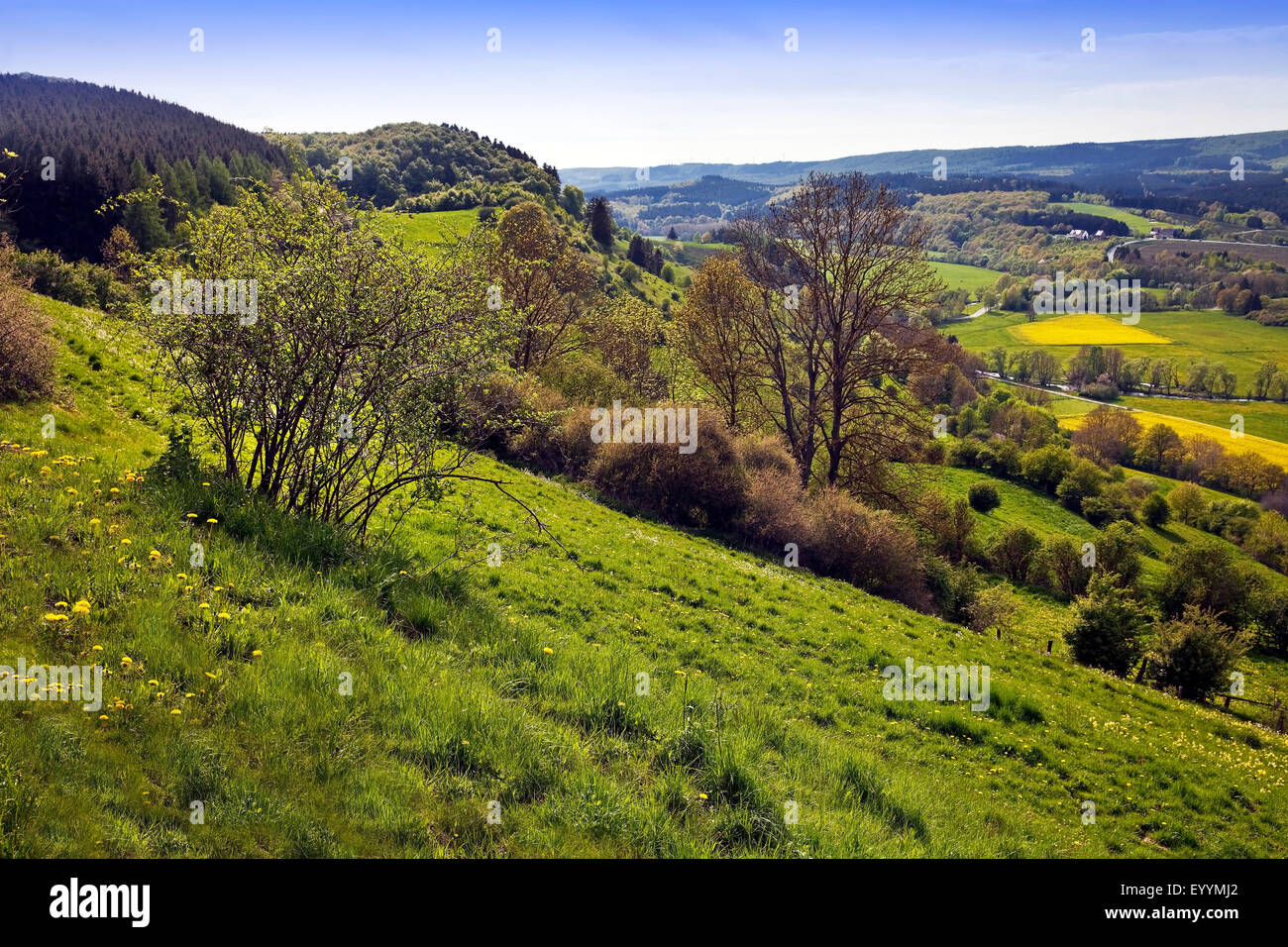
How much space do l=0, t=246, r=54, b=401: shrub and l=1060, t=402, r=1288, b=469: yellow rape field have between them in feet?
425

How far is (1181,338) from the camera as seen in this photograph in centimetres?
17200

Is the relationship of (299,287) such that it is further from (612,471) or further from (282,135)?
(612,471)

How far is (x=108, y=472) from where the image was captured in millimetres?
8984

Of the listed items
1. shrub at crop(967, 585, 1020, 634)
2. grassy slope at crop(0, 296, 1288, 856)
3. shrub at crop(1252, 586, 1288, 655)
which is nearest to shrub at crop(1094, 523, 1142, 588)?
shrub at crop(1252, 586, 1288, 655)

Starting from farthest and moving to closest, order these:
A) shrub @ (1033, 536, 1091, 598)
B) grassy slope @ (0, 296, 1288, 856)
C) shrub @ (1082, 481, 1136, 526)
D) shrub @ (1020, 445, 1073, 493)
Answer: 1. shrub @ (1020, 445, 1073, 493)
2. shrub @ (1082, 481, 1136, 526)
3. shrub @ (1033, 536, 1091, 598)
4. grassy slope @ (0, 296, 1288, 856)

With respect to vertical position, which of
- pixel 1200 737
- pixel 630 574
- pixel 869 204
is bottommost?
pixel 1200 737

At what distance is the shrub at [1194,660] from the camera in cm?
2467

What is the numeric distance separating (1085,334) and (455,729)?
218131 millimetres

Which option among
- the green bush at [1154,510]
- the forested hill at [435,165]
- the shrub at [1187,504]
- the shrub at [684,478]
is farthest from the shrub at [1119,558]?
the forested hill at [435,165]

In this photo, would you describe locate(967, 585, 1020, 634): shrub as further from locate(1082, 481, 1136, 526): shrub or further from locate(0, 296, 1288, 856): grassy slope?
locate(1082, 481, 1136, 526): shrub

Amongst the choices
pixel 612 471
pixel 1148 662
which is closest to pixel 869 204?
pixel 612 471

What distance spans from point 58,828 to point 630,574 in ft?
43.3

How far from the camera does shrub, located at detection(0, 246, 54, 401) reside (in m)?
12.7
